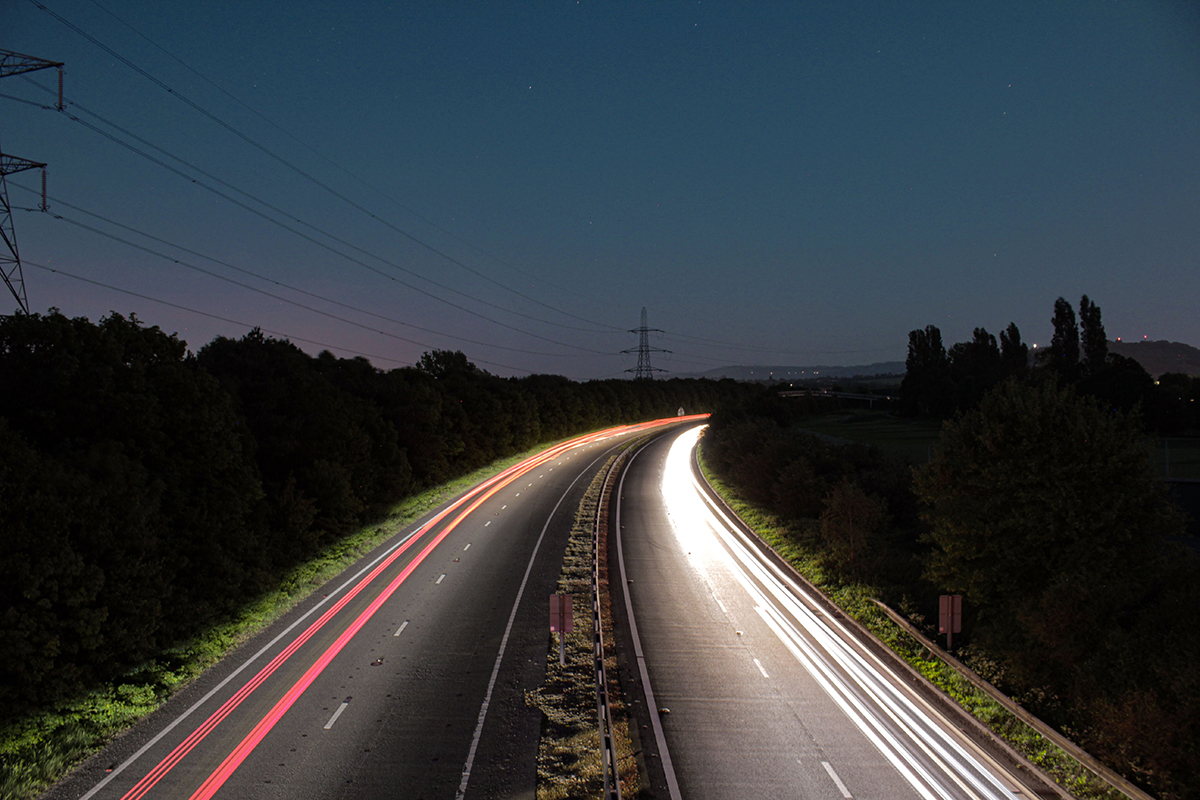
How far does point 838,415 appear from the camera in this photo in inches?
5763

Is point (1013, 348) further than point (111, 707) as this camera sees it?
Yes

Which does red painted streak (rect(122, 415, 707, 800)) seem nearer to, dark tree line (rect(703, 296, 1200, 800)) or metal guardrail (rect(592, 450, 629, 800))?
metal guardrail (rect(592, 450, 629, 800))

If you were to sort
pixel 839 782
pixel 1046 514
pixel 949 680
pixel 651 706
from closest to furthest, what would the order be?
pixel 839 782
pixel 651 706
pixel 949 680
pixel 1046 514

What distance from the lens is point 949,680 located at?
52.9 feet

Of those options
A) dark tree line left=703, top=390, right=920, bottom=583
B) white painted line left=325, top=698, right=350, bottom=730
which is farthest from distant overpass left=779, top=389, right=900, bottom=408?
white painted line left=325, top=698, right=350, bottom=730

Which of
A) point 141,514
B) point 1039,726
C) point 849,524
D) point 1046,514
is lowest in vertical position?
point 1039,726

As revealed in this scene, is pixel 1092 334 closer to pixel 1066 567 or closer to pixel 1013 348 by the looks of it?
pixel 1013 348

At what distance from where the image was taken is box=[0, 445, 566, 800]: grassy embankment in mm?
13055

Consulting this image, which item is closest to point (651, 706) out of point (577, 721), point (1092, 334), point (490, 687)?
point (577, 721)

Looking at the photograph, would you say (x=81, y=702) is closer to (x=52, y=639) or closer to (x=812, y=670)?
(x=52, y=639)

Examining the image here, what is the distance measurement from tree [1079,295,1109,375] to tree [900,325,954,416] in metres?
19.4

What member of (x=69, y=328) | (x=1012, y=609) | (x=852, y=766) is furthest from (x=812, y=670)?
(x=69, y=328)

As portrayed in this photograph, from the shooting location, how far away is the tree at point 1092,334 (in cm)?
9219

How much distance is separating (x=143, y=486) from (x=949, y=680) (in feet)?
83.3
